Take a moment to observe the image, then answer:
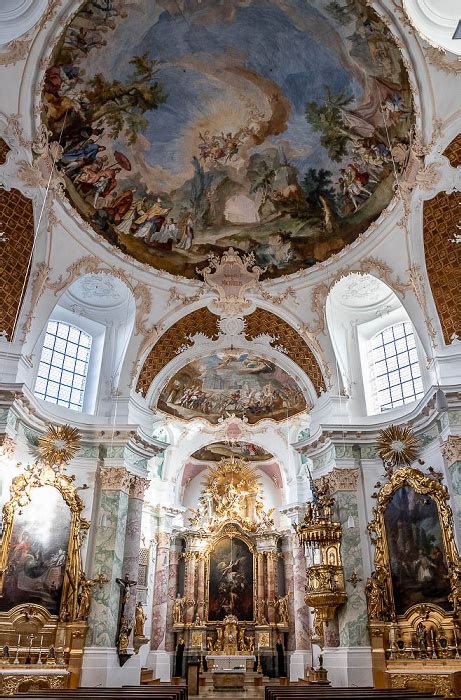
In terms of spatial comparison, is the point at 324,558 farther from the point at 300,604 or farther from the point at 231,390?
the point at 231,390

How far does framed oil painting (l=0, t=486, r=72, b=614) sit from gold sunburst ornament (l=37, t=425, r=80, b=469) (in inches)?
30.5

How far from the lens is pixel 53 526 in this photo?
15.3m

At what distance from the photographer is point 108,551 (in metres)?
15.4

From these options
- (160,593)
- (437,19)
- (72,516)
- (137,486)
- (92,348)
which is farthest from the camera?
(160,593)

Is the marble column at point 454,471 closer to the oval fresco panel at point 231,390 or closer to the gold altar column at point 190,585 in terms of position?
the oval fresco panel at point 231,390

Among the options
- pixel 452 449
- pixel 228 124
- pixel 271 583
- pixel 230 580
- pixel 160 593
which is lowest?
pixel 160 593

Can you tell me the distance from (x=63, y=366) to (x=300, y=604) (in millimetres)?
13013

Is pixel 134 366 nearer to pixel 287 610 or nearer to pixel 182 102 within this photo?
pixel 182 102

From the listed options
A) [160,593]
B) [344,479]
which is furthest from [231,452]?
[344,479]

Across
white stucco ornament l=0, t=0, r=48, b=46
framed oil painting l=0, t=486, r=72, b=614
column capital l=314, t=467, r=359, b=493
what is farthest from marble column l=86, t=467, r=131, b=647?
white stucco ornament l=0, t=0, r=48, b=46

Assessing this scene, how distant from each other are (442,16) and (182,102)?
6986mm

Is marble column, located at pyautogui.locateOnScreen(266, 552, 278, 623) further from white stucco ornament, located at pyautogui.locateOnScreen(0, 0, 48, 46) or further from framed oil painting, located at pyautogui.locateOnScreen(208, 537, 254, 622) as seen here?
white stucco ornament, located at pyautogui.locateOnScreen(0, 0, 48, 46)

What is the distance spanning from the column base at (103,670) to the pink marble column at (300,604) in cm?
905

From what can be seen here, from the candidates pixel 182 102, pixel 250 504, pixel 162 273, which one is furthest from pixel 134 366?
pixel 250 504
